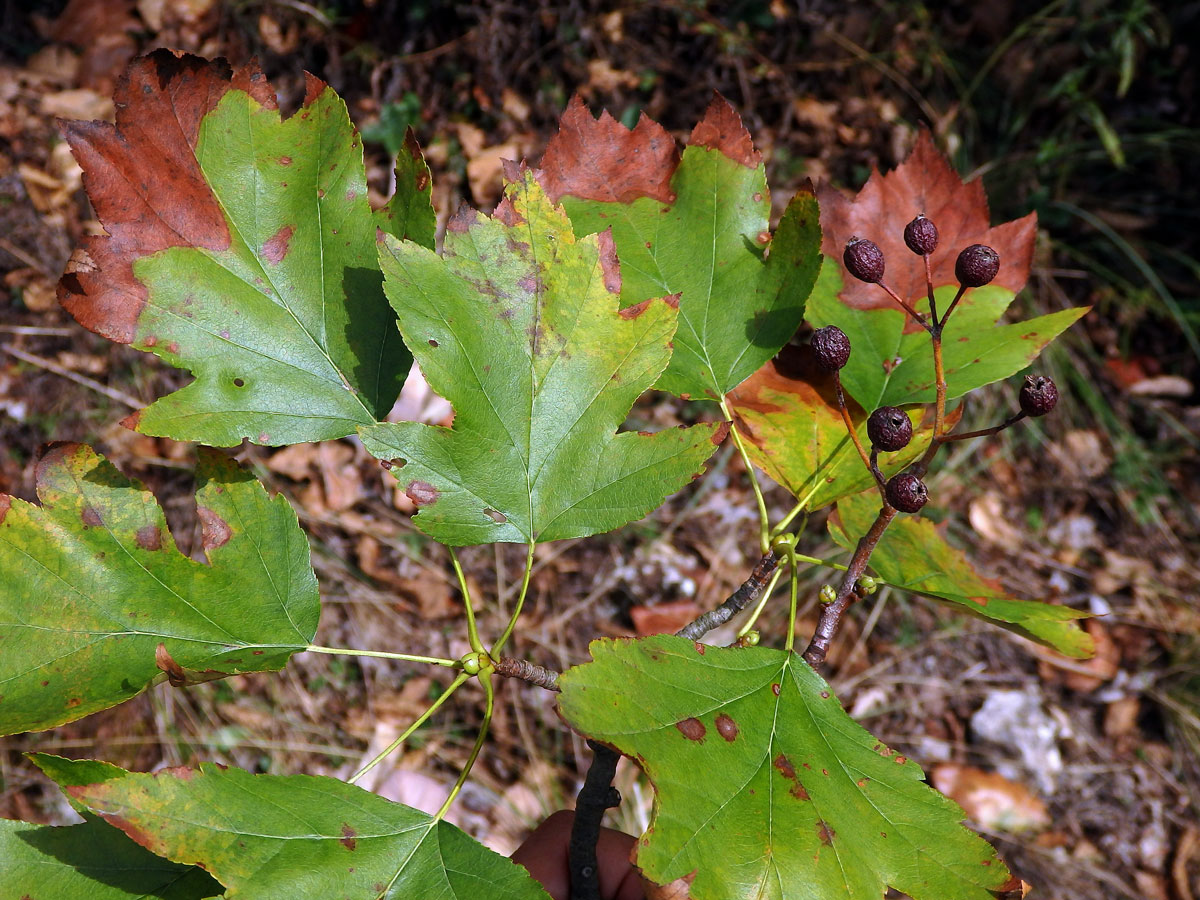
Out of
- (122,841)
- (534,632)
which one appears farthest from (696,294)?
(534,632)

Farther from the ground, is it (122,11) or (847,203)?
(847,203)

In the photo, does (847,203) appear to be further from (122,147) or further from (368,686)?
(368,686)

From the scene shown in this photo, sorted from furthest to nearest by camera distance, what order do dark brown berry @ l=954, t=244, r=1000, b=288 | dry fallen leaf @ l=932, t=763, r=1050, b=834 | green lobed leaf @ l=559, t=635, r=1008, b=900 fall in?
dry fallen leaf @ l=932, t=763, r=1050, b=834, dark brown berry @ l=954, t=244, r=1000, b=288, green lobed leaf @ l=559, t=635, r=1008, b=900

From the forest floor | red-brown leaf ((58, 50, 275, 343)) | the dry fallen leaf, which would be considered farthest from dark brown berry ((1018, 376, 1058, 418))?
the dry fallen leaf

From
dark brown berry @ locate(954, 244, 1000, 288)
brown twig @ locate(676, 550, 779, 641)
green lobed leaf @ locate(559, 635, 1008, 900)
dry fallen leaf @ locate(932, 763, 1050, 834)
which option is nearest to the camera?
green lobed leaf @ locate(559, 635, 1008, 900)

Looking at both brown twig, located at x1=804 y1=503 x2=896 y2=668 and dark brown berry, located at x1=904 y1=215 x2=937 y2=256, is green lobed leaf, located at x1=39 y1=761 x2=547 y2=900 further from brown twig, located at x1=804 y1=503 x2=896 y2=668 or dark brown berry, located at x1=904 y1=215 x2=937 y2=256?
dark brown berry, located at x1=904 y1=215 x2=937 y2=256

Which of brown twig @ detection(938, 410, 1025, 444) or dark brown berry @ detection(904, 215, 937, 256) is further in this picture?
dark brown berry @ detection(904, 215, 937, 256)

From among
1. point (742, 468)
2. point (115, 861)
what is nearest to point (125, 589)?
point (115, 861)
